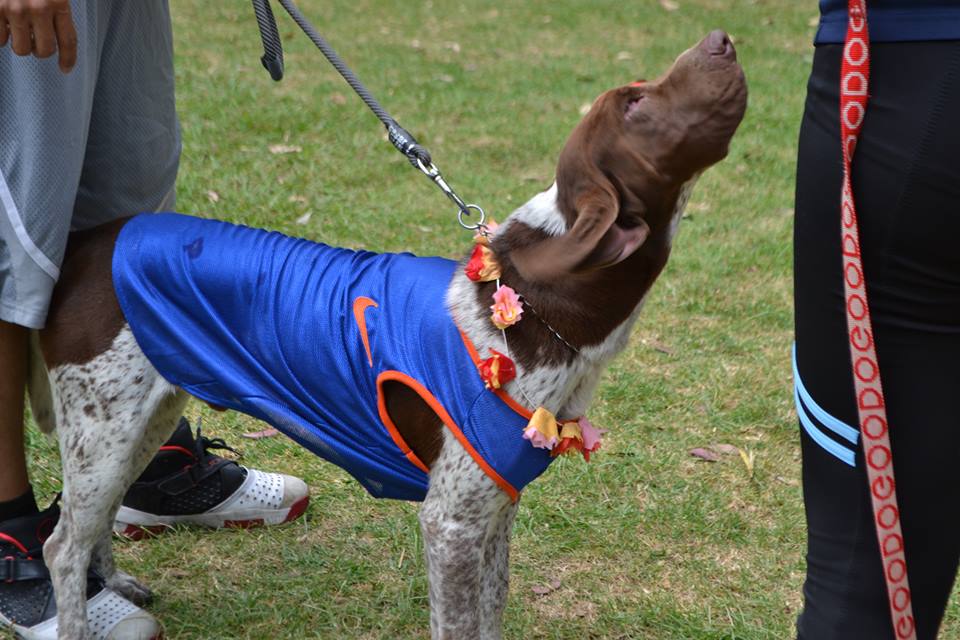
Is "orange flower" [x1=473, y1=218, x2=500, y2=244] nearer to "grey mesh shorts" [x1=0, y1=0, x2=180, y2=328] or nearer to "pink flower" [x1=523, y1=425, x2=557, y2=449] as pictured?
"pink flower" [x1=523, y1=425, x2=557, y2=449]

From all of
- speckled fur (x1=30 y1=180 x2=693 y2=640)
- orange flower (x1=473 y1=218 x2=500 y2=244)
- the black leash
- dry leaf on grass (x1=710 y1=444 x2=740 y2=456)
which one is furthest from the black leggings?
dry leaf on grass (x1=710 y1=444 x2=740 y2=456)

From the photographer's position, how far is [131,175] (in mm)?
3145

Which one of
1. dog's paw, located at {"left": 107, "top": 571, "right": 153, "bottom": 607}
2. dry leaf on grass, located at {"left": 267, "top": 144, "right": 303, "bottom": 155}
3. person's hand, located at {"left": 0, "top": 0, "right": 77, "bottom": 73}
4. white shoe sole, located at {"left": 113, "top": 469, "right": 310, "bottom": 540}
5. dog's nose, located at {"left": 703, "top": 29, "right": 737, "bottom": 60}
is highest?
dog's nose, located at {"left": 703, "top": 29, "right": 737, "bottom": 60}

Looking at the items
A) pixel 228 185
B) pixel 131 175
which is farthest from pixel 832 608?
pixel 228 185

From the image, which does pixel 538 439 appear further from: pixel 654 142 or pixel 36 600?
pixel 36 600

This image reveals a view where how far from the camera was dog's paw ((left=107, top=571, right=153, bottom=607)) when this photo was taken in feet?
10.9

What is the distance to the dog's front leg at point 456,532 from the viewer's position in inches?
102

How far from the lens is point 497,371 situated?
2490mm

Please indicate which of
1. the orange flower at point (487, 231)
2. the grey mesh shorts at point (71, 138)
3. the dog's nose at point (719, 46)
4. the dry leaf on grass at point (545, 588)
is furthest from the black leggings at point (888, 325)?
the grey mesh shorts at point (71, 138)

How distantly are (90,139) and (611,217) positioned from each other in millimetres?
1561

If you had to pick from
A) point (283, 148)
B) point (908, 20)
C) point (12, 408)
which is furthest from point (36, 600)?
point (283, 148)

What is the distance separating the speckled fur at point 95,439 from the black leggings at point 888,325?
1.64m

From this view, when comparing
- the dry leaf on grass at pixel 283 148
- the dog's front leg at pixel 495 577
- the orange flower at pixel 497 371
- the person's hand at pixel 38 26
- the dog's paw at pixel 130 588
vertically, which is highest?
the person's hand at pixel 38 26

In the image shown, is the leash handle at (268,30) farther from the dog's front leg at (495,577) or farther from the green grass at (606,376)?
the green grass at (606,376)
